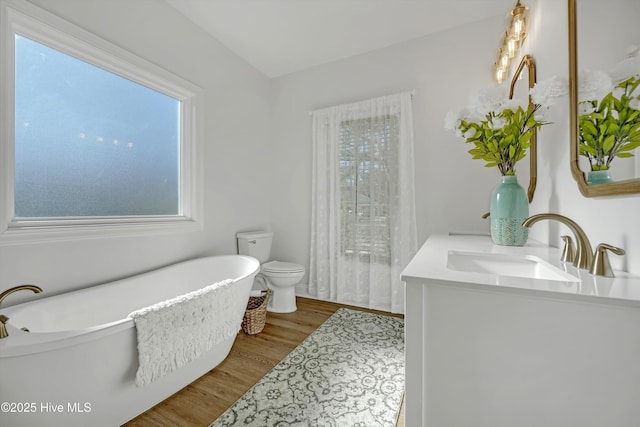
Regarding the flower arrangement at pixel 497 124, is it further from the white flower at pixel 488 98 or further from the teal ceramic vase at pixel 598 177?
the teal ceramic vase at pixel 598 177

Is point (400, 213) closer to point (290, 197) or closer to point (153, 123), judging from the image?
point (290, 197)

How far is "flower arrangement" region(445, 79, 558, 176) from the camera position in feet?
3.82

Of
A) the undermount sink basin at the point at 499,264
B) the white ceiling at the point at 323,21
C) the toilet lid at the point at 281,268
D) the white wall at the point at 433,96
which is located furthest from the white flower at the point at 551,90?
the toilet lid at the point at 281,268

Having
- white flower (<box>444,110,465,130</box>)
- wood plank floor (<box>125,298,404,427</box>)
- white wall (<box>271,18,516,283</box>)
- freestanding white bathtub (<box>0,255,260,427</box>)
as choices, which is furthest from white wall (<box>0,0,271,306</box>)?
white flower (<box>444,110,465,130</box>)

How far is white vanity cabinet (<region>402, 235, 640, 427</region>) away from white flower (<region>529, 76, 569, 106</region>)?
67cm

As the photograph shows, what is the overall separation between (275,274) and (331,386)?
1.15 metres

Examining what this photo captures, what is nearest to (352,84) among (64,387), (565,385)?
(565,385)

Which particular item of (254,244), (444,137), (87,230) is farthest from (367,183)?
(87,230)

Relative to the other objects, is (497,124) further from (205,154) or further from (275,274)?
(205,154)

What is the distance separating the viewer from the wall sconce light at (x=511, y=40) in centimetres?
171

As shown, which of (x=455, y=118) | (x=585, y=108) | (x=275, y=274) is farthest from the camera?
(x=275, y=274)

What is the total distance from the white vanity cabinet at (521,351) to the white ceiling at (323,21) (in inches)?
88.0

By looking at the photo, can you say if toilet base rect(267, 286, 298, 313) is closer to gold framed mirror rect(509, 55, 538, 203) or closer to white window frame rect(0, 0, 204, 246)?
white window frame rect(0, 0, 204, 246)

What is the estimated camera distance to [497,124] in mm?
1209
